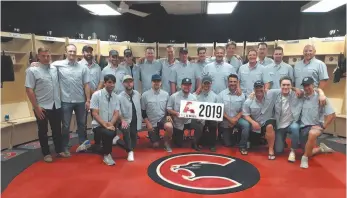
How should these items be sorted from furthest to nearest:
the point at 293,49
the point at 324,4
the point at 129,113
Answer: the point at 293,49, the point at 324,4, the point at 129,113

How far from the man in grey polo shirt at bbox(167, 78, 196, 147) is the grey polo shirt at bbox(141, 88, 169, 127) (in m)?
0.12

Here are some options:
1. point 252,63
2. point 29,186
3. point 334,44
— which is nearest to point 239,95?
point 252,63

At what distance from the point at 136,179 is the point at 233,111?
79.5 inches

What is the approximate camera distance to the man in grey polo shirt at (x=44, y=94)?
3615mm

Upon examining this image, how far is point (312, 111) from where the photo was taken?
12.9ft

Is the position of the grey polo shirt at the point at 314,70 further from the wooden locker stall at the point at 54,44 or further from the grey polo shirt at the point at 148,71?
the wooden locker stall at the point at 54,44

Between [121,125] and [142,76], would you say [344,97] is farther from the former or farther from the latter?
[121,125]

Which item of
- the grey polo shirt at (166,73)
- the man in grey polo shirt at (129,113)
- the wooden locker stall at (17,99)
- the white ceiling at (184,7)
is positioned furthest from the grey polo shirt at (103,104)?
the white ceiling at (184,7)

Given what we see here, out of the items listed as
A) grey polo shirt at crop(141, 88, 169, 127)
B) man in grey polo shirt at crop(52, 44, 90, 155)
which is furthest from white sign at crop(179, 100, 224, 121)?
man in grey polo shirt at crop(52, 44, 90, 155)

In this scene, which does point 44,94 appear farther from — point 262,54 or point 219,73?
point 262,54

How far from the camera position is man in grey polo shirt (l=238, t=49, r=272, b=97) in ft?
15.1

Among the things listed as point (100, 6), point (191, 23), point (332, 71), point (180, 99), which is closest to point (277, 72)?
point (180, 99)

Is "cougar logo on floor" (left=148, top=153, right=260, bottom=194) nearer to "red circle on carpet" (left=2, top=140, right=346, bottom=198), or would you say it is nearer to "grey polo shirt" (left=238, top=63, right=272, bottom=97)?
"red circle on carpet" (left=2, top=140, right=346, bottom=198)

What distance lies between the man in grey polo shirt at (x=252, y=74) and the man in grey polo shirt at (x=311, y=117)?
2.49 ft
